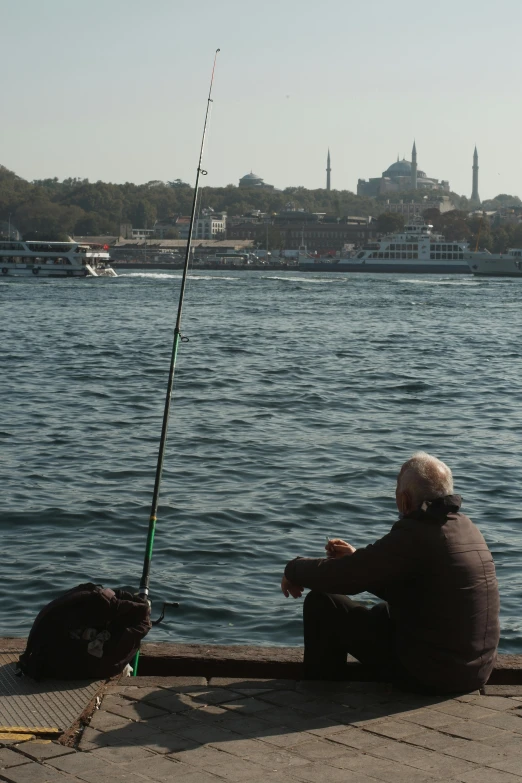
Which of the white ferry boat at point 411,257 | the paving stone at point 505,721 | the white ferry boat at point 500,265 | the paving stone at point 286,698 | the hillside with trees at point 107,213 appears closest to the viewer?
the paving stone at point 505,721

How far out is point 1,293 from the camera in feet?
190

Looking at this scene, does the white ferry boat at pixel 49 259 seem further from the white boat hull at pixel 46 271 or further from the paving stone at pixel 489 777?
the paving stone at pixel 489 777

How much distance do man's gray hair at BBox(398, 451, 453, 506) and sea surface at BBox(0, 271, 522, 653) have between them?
274cm

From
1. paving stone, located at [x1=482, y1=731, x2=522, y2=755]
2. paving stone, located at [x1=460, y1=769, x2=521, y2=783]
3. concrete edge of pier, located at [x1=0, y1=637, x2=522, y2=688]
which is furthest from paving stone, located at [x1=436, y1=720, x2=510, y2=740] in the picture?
concrete edge of pier, located at [x1=0, y1=637, x2=522, y2=688]

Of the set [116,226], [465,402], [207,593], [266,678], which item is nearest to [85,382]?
[465,402]

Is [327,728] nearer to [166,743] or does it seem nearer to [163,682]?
[166,743]

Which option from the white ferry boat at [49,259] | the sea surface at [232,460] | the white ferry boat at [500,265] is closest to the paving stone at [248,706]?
the sea surface at [232,460]

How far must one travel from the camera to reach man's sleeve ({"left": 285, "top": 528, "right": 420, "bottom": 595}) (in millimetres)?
3693

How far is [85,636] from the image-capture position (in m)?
3.94

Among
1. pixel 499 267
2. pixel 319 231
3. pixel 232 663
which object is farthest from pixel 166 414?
pixel 319 231

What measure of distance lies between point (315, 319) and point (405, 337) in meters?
8.10

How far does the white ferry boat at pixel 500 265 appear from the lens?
102875mm

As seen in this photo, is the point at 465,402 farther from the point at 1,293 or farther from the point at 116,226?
the point at 116,226

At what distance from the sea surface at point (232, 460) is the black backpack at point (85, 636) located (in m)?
2.24
